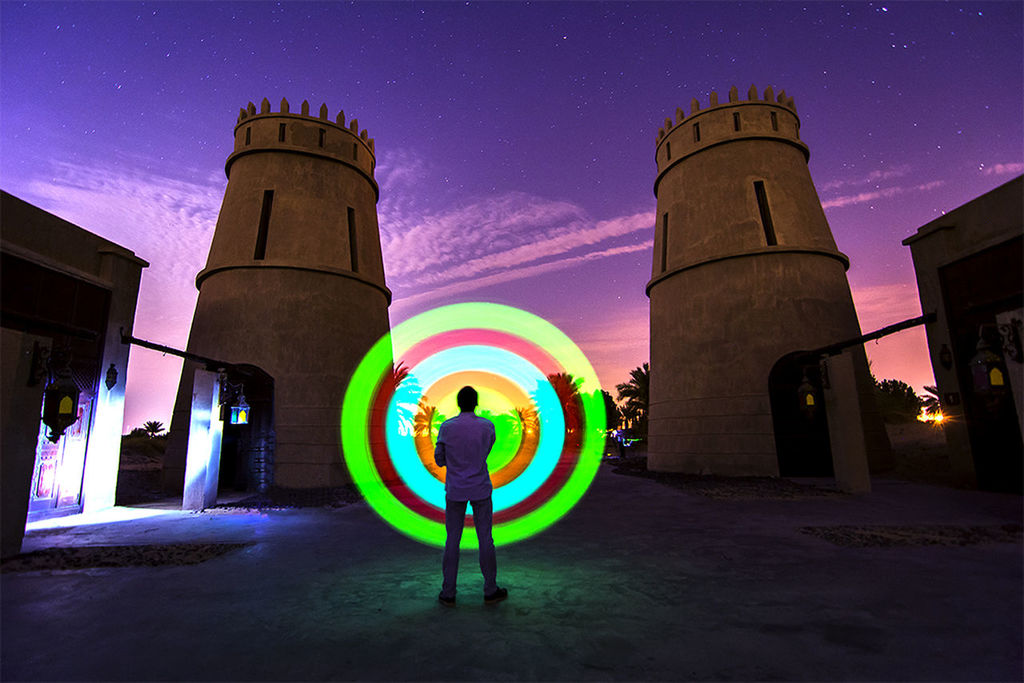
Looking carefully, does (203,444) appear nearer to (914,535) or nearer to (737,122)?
(914,535)

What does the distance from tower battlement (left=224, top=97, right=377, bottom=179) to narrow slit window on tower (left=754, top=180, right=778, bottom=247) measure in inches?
496

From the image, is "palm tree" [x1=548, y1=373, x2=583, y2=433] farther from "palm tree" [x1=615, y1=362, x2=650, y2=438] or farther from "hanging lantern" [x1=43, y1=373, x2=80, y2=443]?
"hanging lantern" [x1=43, y1=373, x2=80, y2=443]

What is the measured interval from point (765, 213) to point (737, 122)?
320cm

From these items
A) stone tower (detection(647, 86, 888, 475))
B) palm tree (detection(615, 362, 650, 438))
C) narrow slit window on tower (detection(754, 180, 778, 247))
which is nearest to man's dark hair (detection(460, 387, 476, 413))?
stone tower (detection(647, 86, 888, 475))

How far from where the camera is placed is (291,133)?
1539 cm

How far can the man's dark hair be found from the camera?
477 centimetres

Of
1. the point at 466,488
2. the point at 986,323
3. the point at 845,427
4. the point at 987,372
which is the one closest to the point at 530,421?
the point at 845,427

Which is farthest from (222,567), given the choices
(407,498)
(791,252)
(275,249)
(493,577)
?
(791,252)

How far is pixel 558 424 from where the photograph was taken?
140 feet

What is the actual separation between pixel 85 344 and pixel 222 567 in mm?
8136

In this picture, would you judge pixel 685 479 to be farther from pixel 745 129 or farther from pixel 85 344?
pixel 85 344

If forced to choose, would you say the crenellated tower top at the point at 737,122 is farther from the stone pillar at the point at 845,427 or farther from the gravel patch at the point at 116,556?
the gravel patch at the point at 116,556

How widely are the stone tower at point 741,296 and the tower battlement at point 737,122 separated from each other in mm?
36

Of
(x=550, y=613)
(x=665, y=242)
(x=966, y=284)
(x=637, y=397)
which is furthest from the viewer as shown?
(x=637, y=397)
